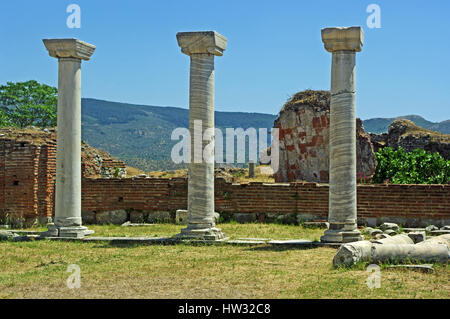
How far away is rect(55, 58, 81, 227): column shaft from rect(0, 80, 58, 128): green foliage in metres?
34.3

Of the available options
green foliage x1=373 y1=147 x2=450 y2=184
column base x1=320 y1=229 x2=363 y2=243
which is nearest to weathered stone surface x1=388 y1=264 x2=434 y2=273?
column base x1=320 y1=229 x2=363 y2=243

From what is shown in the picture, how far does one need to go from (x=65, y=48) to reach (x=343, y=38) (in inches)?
243

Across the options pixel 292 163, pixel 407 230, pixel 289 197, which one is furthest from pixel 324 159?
pixel 407 230

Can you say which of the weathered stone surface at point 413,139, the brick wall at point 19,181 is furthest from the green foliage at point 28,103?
the brick wall at point 19,181

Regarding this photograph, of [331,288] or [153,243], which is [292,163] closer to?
[153,243]

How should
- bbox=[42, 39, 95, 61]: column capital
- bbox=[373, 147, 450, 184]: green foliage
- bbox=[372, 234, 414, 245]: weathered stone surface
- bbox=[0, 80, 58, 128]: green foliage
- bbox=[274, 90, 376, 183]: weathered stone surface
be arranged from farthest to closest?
bbox=[0, 80, 58, 128]: green foliage → bbox=[274, 90, 376, 183]: weathered stone surface → bbox=[373, 147, 450, 184]: green foliage → bbox=[42, 39, 95, 61]: column capital → bbox=[372, 234, 414, 245]: weathered stone surface

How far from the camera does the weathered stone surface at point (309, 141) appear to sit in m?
23.5

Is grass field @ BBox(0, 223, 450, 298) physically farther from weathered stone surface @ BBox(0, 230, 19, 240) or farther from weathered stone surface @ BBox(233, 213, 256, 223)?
weathered stone surface @ BBox(233, 213, 256, 223)

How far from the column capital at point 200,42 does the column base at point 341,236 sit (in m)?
4.54

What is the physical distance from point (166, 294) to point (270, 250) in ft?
14.1

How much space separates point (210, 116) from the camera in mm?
13219

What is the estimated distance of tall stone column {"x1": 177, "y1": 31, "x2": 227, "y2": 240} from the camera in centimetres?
1305

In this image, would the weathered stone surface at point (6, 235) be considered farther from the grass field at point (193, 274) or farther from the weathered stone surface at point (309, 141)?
the weathered stone surface at point (309, 141)
